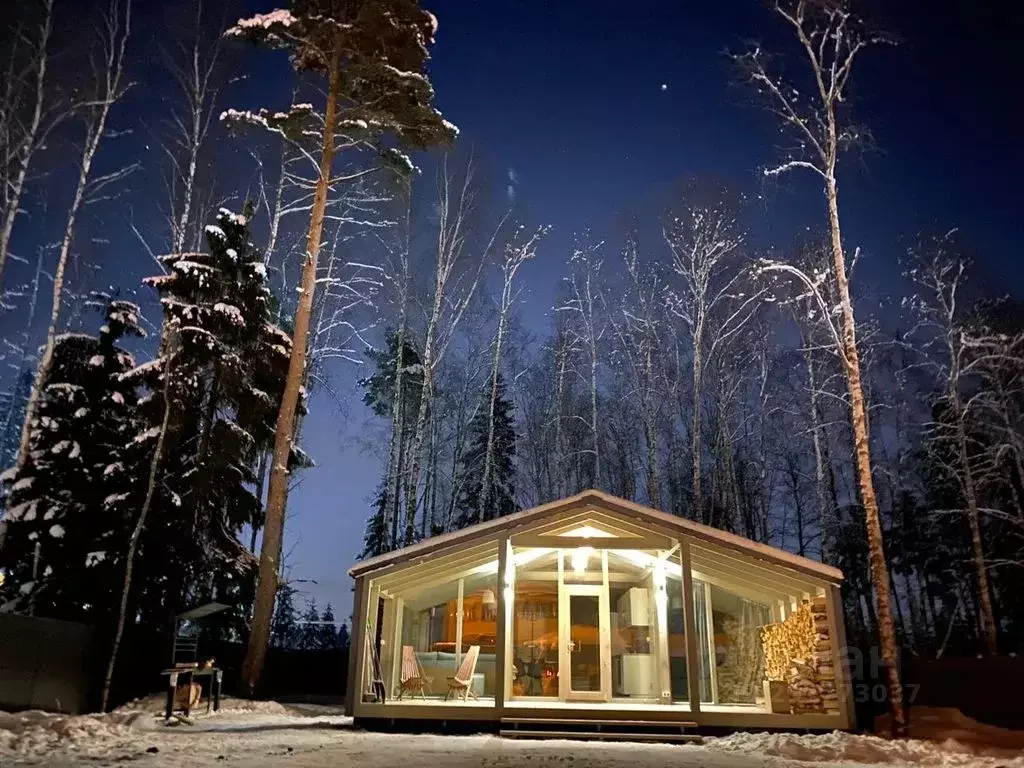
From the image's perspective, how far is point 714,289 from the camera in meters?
18.6

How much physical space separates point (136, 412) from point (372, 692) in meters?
7.40

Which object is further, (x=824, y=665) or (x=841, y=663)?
(x=824, y=665)

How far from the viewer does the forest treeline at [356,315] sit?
11828 millimetres

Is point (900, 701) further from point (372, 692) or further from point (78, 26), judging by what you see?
point (78, 26)

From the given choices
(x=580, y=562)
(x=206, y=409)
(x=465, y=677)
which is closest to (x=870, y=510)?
(x=580, y=562)

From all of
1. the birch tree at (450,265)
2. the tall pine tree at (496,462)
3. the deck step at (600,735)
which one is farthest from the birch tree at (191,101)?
the tall pine tree at (496,462)

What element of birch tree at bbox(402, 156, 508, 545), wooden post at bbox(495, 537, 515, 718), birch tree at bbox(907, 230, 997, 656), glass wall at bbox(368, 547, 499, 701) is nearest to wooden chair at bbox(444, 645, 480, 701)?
glass wall at bbox(368, 547, 499, 701)

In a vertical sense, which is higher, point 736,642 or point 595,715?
point 736,642

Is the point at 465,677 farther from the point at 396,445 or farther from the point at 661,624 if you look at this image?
the point at 396,445

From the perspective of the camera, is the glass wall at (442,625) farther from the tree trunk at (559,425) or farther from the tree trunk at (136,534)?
the tree trunk at (559,425)

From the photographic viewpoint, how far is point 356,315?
1797cm

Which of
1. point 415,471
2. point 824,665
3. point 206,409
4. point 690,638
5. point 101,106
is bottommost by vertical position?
point 824,665

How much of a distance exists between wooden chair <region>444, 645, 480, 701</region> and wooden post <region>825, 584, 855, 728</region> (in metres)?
5.24

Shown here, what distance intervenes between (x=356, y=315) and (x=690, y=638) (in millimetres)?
11977
